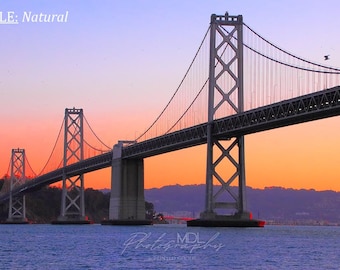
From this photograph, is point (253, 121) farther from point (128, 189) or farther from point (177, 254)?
point (128, 189)

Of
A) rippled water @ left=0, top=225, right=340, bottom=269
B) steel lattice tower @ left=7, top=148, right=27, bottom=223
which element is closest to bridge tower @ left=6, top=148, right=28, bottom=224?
steel lattice tower @ left=7, top=148, right=27, bottom=223

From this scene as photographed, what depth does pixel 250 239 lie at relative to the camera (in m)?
50.2

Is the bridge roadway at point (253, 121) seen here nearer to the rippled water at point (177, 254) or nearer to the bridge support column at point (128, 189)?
Answer: the bridge support column at point (128, 189)

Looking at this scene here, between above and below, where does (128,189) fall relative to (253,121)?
below

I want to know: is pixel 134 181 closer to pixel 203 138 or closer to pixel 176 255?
pixel 203 138

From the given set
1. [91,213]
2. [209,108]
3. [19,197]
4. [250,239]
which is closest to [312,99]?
[250,239]

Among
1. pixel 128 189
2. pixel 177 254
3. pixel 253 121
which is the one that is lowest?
pixel 177 254

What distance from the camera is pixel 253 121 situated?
5838 centimetres

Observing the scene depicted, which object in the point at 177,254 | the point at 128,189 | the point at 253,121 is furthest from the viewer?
the point at 128,189

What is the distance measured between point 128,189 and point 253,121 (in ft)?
79.7

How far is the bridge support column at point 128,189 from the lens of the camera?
80.3 m

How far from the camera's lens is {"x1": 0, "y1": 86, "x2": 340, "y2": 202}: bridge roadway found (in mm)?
51406

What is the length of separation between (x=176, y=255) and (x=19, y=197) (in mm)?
90283

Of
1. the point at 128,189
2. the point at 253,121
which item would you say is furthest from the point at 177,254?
the point at 128,189
